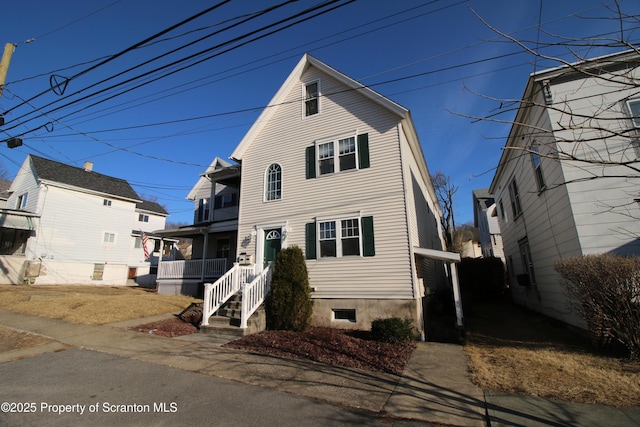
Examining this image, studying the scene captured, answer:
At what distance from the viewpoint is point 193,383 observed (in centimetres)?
503

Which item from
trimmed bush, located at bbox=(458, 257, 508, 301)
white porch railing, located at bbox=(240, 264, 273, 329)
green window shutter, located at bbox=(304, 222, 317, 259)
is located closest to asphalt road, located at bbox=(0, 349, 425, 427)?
white porch railing, located at bbox=(240, 264, 273, 329)

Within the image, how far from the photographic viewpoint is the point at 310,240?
36.2ft

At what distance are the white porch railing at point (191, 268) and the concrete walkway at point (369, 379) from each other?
725 cm

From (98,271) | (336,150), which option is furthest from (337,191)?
(98,271)

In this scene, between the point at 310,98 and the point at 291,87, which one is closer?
the point at 310,98

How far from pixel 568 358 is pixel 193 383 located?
7303 mm

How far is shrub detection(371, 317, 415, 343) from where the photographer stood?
7.95 m

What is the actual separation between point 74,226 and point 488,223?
36689mm

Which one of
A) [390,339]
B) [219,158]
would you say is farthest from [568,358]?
[219,158]

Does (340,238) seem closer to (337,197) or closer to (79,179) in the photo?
→ (337,197)

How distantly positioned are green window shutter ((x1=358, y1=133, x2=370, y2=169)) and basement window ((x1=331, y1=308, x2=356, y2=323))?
16.3ft

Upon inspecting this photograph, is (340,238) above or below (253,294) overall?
above

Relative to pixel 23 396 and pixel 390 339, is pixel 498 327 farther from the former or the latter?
pixel 23 396

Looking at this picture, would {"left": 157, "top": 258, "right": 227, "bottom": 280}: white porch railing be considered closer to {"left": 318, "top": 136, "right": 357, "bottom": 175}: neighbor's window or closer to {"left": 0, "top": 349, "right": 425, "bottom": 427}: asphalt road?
{"left": 318, "top": 136, "right": 357, "bottom": 175}: neighbor's window
